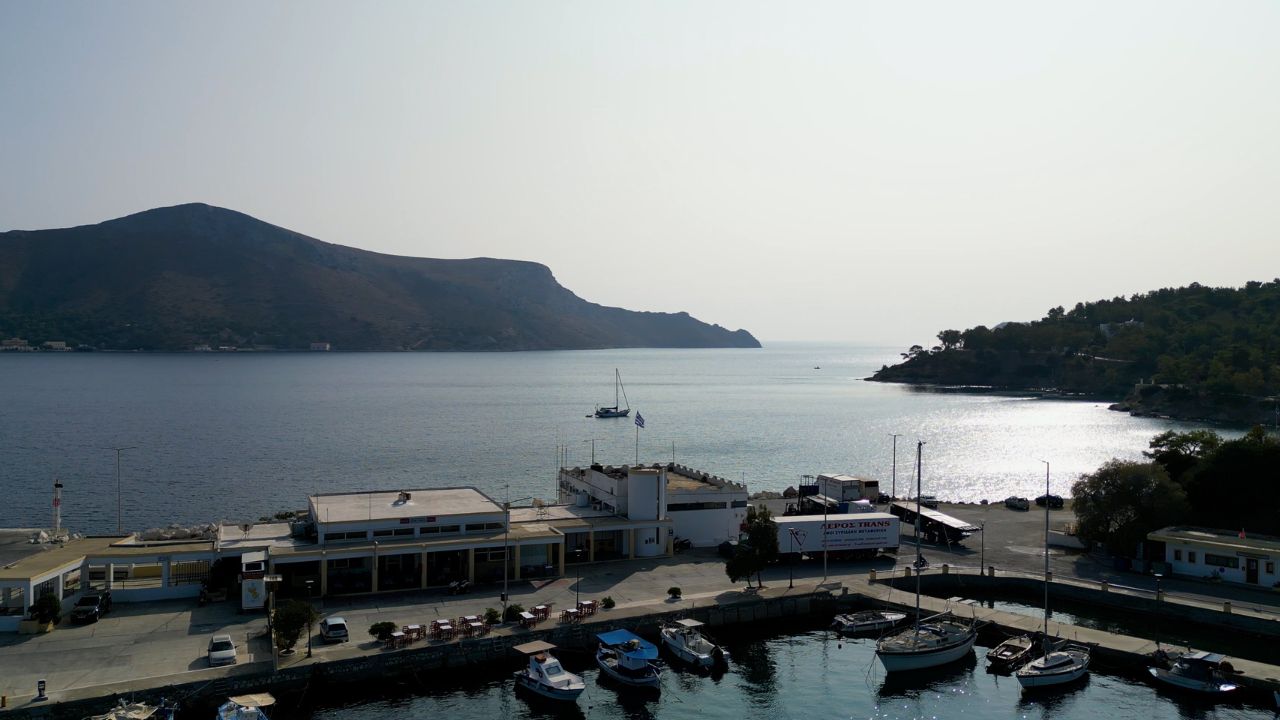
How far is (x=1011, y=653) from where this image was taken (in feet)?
115

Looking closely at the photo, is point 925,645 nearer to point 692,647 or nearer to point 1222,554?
point 692,647

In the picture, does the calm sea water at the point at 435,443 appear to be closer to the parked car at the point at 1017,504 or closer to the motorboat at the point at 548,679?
the parked car at the point at 1017,504

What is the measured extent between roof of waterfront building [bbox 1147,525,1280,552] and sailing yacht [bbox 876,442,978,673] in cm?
1602

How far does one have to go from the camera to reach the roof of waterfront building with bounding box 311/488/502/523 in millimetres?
42844

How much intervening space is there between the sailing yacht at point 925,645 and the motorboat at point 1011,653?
3.56ft

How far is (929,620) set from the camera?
37656 millimetres

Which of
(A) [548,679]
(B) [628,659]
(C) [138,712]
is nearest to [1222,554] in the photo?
(B) [628,659]

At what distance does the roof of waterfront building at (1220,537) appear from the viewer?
43.3 meters

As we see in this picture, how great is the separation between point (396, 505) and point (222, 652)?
49.9 ft

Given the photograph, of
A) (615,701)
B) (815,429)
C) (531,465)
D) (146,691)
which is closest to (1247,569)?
(615,701)

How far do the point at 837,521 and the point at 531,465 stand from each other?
54.3 metres

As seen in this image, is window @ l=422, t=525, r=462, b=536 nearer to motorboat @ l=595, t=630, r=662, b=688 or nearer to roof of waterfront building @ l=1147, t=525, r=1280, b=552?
motorboat @ l=595, t=630, r=662, b=688

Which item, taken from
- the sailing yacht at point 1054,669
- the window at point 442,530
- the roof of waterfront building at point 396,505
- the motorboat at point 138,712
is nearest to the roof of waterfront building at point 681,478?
the roof of waterfront building at point 396,505

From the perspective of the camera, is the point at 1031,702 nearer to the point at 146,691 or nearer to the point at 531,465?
the point at 146,691
